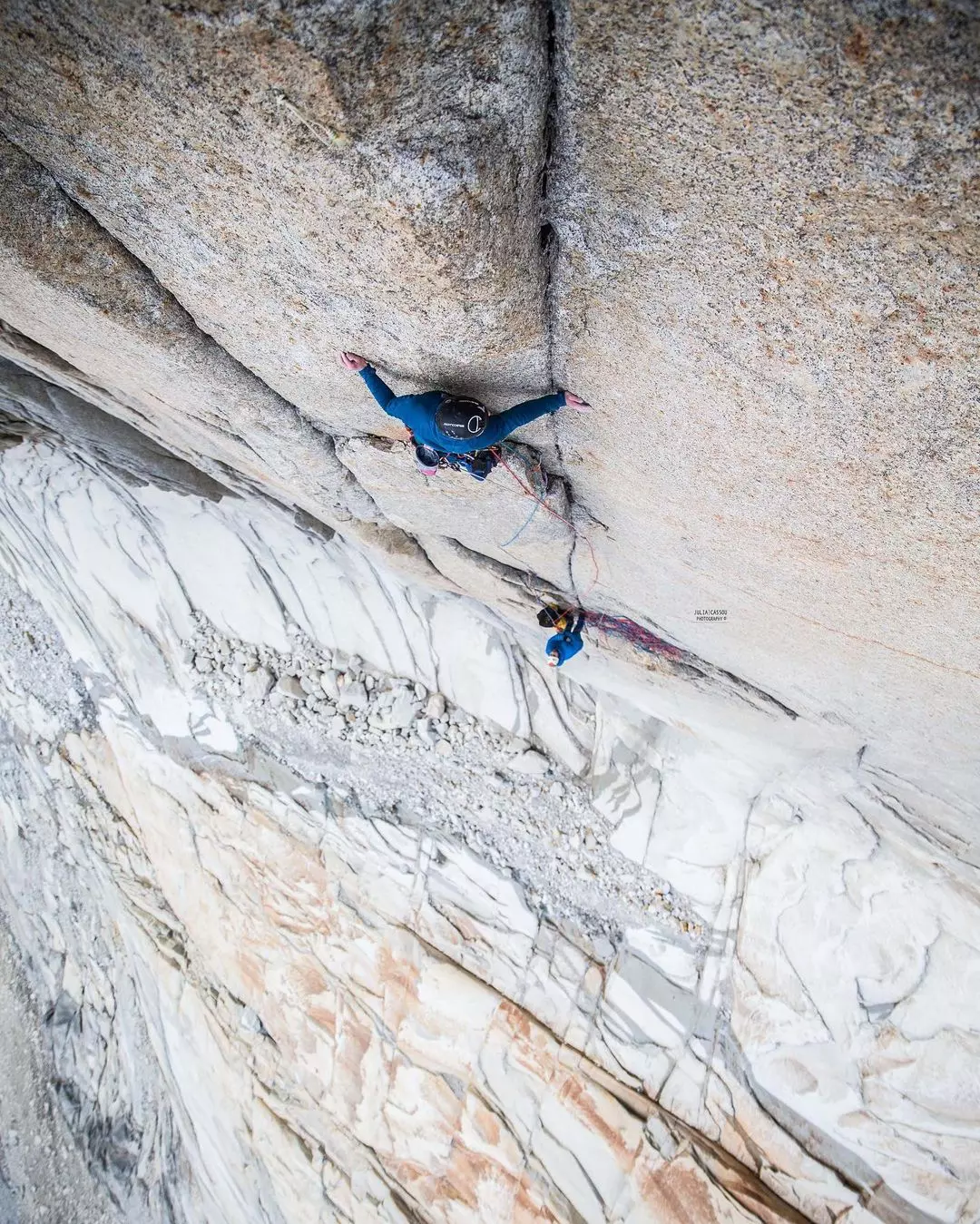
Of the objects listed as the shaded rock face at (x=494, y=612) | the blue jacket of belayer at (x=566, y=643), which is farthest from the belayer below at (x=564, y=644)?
the shaded rock face at (x=494, y=612)

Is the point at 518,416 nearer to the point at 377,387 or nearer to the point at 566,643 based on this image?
the point at 377,387

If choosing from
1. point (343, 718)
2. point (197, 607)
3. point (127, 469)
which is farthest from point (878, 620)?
point (197, 607)

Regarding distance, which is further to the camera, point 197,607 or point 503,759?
point 197,607

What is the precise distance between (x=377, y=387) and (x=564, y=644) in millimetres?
2569

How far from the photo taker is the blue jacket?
104 inches

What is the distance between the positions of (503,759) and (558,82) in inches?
231

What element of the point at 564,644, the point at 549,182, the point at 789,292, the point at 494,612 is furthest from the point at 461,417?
the point at 494,612

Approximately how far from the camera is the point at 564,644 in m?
4.86

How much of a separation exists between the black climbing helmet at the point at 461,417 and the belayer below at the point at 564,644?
2346mm

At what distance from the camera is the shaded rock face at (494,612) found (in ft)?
5.33

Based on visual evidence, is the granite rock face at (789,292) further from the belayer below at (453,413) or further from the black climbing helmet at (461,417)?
the black climbing helmet at (461,417)

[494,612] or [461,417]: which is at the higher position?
[494,612]

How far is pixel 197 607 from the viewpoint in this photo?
8.02 m

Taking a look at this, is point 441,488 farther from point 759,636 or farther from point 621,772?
point 621,772
